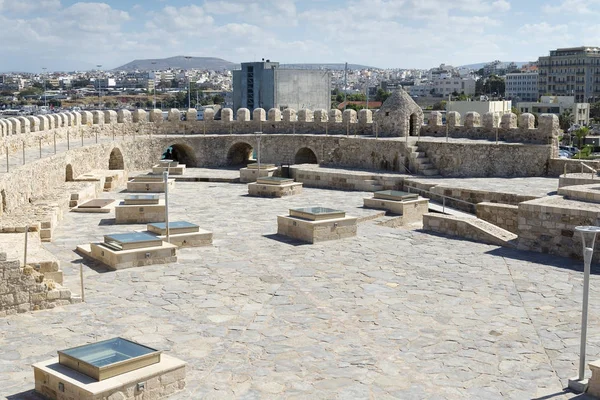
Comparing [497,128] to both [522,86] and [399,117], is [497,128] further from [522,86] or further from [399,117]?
[522,86]

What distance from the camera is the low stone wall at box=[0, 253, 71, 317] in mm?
9477

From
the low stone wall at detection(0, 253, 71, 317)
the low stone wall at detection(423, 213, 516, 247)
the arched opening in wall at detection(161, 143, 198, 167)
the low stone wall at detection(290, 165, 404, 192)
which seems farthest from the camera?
the arched opening in wall at detection(161, 143, 198, 167)

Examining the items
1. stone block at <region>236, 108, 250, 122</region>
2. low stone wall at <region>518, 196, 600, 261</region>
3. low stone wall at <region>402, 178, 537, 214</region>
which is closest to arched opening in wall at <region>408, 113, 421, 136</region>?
low stone wall at <region>402, 178, 537, 214</region>

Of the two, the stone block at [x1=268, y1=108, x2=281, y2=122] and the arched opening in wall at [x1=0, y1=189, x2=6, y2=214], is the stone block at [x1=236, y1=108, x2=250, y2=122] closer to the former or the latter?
the stone block at [x1=268, y1=108, x2=281, y2=122]

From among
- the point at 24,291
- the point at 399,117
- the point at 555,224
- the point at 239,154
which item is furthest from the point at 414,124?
the point at 24,291

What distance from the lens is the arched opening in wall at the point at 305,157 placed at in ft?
89.2

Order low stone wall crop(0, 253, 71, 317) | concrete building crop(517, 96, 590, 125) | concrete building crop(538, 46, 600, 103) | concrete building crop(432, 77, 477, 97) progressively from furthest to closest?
1. concrete building crop(432, 77, 477, 97)
2. concrete building crop(538, 46, 600, 103)
3. concrete building crop(517, 96, 590, 125)
4. low stone wall crop(0, 253, 71, 317)

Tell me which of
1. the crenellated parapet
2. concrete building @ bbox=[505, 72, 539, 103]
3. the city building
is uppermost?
concrete building @ bbox=[505, 72, 539, 103]

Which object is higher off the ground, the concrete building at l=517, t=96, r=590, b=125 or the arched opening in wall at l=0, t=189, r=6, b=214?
the concrete building at l=517, t=96, r=590, b=125

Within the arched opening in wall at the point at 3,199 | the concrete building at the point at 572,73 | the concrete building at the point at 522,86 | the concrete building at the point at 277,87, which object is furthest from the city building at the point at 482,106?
the concrete building at the point at 522,86

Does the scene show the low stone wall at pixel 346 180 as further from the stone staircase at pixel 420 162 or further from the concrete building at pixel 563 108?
the concrete building at pixel 563 108

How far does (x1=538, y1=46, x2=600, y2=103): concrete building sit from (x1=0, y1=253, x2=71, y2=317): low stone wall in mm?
91725

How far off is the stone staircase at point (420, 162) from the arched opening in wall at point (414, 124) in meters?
2.22

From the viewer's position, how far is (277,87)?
224 ft
